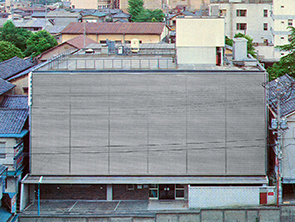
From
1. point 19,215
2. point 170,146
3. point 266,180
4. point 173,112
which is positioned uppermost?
point 173,112

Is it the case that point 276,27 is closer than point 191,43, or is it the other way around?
point 191,43

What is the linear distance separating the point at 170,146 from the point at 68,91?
5.99m

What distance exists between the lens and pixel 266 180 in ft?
88.4

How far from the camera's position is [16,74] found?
44.2m

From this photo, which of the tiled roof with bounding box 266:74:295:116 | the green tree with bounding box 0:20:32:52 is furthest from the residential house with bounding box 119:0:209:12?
the tiled roof with bounding box 266:74:295:116

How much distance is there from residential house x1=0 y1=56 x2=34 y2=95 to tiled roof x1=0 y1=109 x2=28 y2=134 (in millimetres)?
11789

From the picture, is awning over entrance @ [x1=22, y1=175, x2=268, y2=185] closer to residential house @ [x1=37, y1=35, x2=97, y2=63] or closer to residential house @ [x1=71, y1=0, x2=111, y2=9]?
residential house @ [x1=37, y1=35, x2=97, y2=63]

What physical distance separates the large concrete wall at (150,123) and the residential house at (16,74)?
1391cm

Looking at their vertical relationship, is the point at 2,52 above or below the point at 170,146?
above

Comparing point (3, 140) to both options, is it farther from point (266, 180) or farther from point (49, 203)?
point (266, 180)

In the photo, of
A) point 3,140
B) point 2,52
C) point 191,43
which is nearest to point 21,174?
point 3,140

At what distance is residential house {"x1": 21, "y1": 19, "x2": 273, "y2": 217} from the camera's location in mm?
27125

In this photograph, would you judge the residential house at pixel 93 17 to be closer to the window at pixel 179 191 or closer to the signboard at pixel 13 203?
the window at pixel 179 191

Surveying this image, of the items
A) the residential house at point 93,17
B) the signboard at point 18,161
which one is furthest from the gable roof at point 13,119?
the residential house at point 93,17
